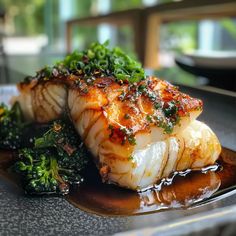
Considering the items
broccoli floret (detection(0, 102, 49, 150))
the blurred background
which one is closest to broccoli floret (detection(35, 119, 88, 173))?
broccoli floret (detection(0, 102, 49, 150))

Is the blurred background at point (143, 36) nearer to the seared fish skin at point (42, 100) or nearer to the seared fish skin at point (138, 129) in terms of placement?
the seared fish skin at point (42, 100)

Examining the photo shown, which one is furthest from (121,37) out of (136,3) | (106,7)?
(106,7)

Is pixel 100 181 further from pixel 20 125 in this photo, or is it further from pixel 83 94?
pixel 20 125

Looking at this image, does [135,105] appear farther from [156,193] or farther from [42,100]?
[42,100]

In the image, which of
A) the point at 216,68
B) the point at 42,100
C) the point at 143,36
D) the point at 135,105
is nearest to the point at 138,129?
the point at 135,105

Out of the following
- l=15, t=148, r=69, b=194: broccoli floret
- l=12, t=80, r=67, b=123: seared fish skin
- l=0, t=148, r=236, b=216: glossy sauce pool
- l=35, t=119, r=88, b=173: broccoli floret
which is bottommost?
l=0, t=148, r=236, b=216: glossy sauce pool

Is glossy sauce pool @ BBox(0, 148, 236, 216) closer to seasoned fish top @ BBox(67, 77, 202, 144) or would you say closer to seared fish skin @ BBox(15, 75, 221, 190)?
seared fish skin @ BBox(15, 75, 221, 190)
